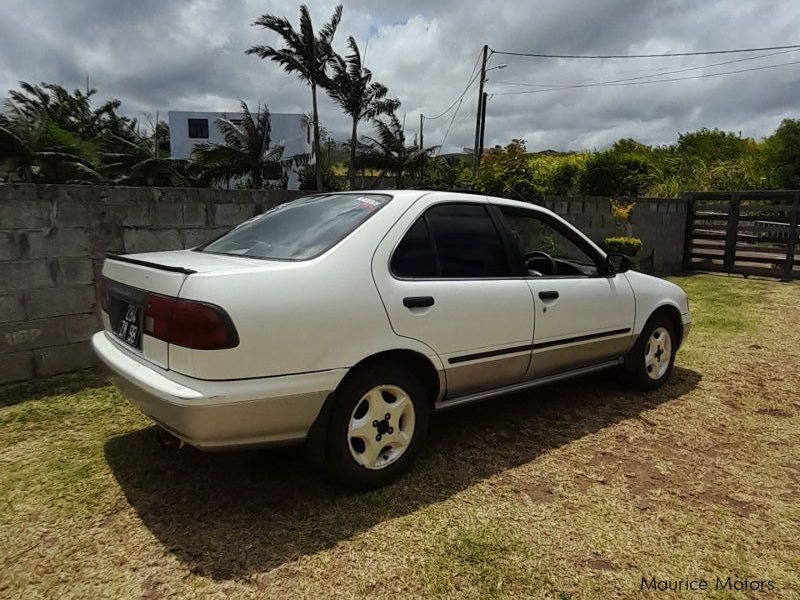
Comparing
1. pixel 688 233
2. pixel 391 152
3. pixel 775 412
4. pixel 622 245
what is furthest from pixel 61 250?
pixel 391 152

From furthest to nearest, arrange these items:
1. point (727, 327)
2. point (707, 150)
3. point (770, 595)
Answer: point (707, 150), point (727, 327), point (770, 595)

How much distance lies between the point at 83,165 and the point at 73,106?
2275 cm

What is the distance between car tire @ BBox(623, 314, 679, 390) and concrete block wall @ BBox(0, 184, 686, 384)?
12.8 ft

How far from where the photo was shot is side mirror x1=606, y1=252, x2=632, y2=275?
4.04 metres

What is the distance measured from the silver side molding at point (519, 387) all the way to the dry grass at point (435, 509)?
34cm

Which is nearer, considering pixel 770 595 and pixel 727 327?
pixel 770 595

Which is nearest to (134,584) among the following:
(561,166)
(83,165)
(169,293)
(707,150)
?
(169,293)

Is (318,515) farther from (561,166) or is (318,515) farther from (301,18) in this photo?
(561,166)

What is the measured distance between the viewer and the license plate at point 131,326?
2.64 metres

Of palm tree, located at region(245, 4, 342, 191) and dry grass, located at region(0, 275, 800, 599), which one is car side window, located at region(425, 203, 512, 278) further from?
palm tree, located at region(245, 4, 342, 191)

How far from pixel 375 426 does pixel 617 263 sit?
2437 millimetres

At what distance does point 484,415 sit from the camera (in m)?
3.97

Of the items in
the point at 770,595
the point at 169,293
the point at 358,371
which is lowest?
the point at 770,595

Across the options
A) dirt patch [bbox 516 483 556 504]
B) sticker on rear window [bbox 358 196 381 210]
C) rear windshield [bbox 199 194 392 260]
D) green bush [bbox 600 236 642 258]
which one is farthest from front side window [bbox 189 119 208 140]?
dirt patch [bbox 516 483 556 504]
